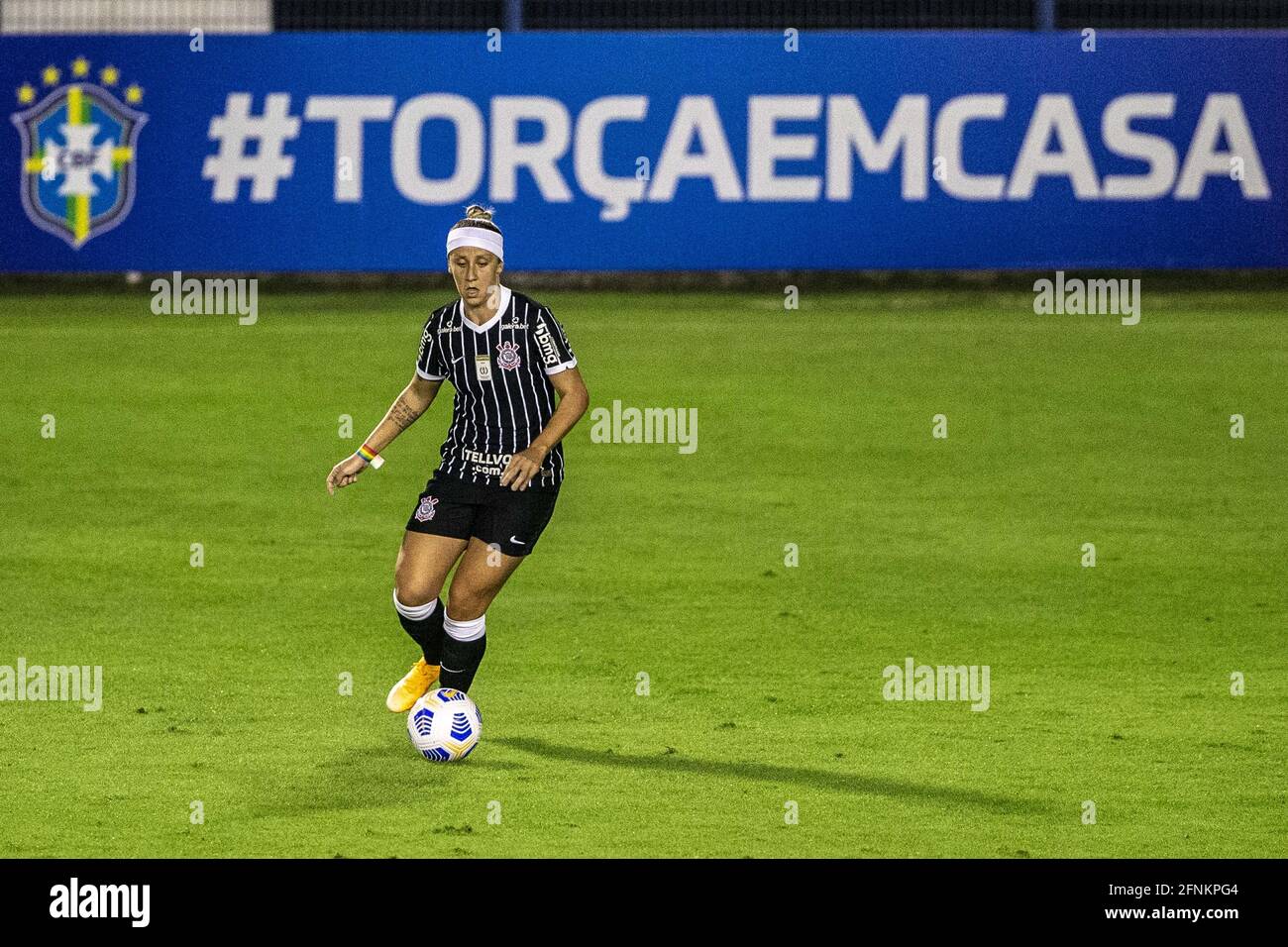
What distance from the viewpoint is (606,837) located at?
729 centimetres

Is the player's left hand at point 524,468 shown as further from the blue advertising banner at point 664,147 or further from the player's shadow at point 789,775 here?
the blue advertising banner at point 664,147

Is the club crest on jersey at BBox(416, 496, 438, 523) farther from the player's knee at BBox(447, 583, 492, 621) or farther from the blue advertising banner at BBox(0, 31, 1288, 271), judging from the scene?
the blue advertising banner at BBox(0, 31, 1288, 271)

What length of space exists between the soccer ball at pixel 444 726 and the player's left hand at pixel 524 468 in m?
0.88

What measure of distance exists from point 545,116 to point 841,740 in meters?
17.0

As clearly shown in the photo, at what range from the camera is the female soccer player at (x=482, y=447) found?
27.6 ft

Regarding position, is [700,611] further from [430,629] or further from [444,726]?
[444,726]

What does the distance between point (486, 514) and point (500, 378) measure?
1.80 feet

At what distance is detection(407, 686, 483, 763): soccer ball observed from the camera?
8289 millimetres

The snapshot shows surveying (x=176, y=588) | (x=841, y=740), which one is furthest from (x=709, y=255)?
(x=841, y=740)
